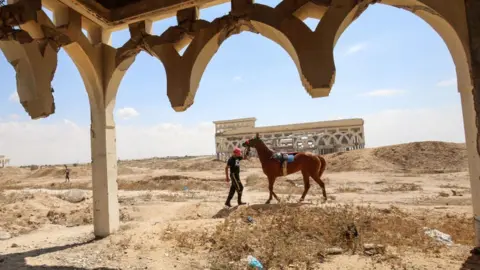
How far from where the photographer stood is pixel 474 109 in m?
3.21

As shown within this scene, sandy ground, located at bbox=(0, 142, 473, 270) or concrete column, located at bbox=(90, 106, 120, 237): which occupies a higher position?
concrete column, located at bbox=(90, 106, 120, 237)

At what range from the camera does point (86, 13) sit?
4777 millimetres

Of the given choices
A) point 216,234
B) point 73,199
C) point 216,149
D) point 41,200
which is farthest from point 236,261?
point 216,149

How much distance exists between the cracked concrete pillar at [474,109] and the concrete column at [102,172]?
16.8 feet

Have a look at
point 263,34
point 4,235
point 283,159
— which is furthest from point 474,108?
point 4,235

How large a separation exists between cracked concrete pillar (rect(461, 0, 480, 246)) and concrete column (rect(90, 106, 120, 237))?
5.13 meters

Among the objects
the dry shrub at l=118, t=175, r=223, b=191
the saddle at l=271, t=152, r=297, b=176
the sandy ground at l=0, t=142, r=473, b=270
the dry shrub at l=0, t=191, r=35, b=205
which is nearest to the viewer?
the sandy ground at l=0, t=142, r=473, b=270

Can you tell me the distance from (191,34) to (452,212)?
7.42m

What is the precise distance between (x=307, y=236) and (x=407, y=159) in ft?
74.3

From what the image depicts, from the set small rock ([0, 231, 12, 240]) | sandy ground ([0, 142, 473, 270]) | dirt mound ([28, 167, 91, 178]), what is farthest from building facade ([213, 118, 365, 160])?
small rock ([0, 231, 12, 240])

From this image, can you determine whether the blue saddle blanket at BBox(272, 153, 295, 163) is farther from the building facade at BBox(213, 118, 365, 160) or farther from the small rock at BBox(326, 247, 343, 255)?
the building facade at BBox(213, 118, 365, 160)

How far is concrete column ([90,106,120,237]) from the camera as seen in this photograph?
17.8 ft

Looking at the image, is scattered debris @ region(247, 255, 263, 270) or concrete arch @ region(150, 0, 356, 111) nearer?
concrete arch @ region(150, 0, 356, 111)

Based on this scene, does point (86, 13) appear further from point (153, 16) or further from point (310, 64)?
point (310, 64)
